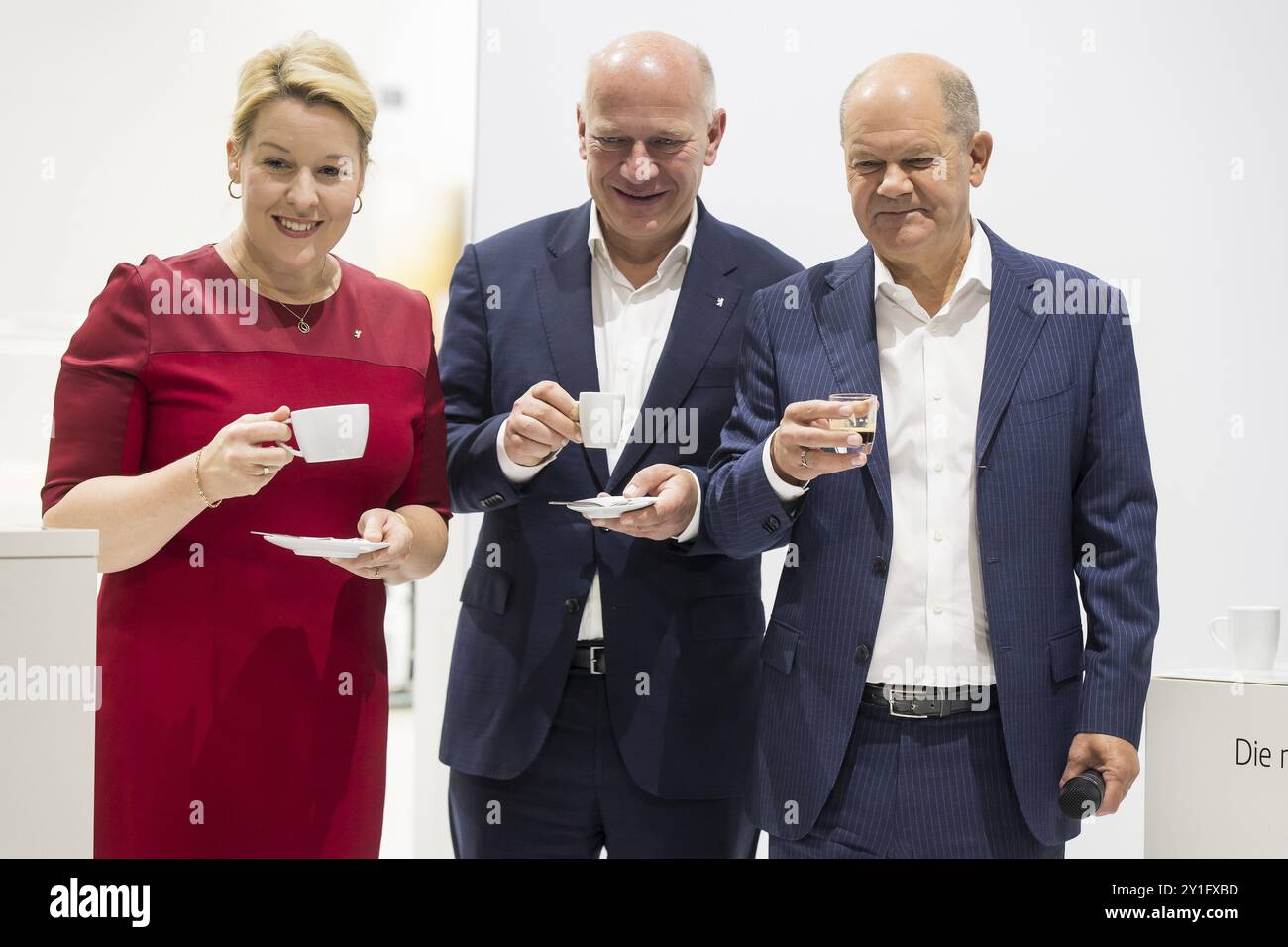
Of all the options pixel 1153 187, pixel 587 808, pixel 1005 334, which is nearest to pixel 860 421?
pixel 1005 334

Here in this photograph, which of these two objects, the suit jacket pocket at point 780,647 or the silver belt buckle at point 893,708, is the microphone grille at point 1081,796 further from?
the suit jacket pocket at point 780,647

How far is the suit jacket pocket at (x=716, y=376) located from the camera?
96.2 inches

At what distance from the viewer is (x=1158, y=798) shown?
2041mm

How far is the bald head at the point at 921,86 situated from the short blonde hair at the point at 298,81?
914 millimetres

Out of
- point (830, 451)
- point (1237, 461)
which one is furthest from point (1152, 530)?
point (1237, 461)

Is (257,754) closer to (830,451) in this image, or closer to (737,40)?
(830,451)

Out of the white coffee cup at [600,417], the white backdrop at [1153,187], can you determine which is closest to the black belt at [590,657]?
the white coffee cup at [600,417]

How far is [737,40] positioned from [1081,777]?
222 cm

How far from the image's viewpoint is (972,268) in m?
2.21

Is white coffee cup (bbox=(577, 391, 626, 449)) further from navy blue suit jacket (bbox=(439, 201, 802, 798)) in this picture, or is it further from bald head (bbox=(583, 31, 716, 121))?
bald head (bbox=(583, 31, 716, 121))

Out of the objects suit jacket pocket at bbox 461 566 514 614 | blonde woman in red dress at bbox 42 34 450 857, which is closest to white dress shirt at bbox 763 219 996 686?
suit jacket pocket at bbox 461 566 514 614

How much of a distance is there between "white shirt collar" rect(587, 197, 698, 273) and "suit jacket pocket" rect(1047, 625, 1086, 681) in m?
1.05

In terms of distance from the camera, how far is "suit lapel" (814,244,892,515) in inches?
83.7

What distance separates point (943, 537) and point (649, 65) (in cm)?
110
